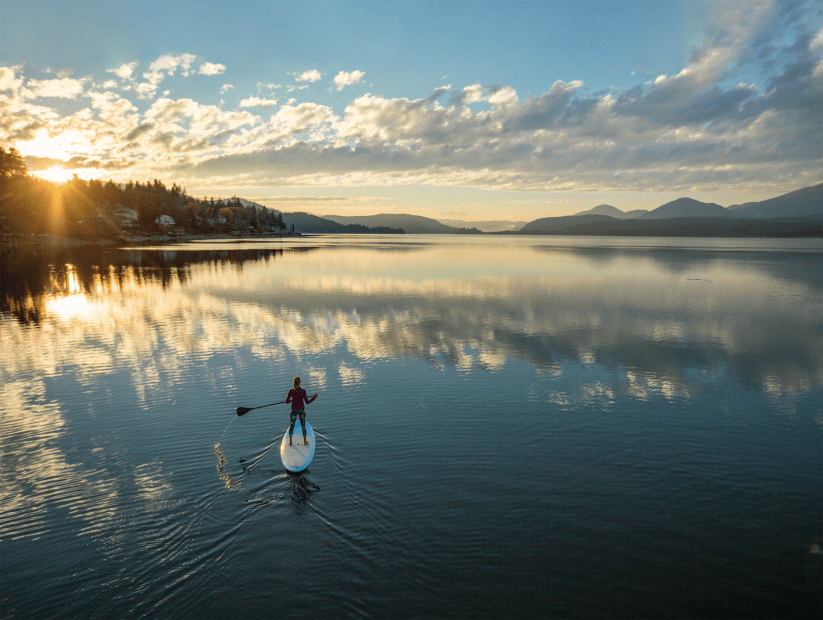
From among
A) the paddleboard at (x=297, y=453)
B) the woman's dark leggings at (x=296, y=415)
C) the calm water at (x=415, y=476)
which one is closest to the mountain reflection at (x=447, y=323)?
the calm water at (x=415, y=476)

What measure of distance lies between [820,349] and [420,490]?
113 ft

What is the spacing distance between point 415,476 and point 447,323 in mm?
25176

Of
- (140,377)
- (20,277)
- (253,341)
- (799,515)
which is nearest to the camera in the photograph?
(799,515)

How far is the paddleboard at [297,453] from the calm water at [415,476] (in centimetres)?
49

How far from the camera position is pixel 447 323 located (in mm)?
39281

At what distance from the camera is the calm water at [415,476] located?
10266 mm

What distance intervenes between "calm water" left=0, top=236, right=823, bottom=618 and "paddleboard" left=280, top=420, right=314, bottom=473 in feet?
1.60

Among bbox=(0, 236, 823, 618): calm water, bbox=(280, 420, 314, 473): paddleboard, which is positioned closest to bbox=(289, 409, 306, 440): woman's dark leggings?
bbox=(280, 420, 314, 473): paddleboard

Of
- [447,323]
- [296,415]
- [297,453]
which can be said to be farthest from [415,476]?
[447,323]

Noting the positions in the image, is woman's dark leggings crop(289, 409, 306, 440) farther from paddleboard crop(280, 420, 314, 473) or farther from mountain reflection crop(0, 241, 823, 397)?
mountain reflection crop(0, 241, 823, 397)

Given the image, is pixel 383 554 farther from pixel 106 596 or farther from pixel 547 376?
pixel 547 376

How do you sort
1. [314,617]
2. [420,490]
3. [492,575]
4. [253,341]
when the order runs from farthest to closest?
[253,341] → [420,490] → [492,575] → [314,617]

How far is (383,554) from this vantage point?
1123 centimetres

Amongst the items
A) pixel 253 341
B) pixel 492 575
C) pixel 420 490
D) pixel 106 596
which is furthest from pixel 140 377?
pixel 492 575
